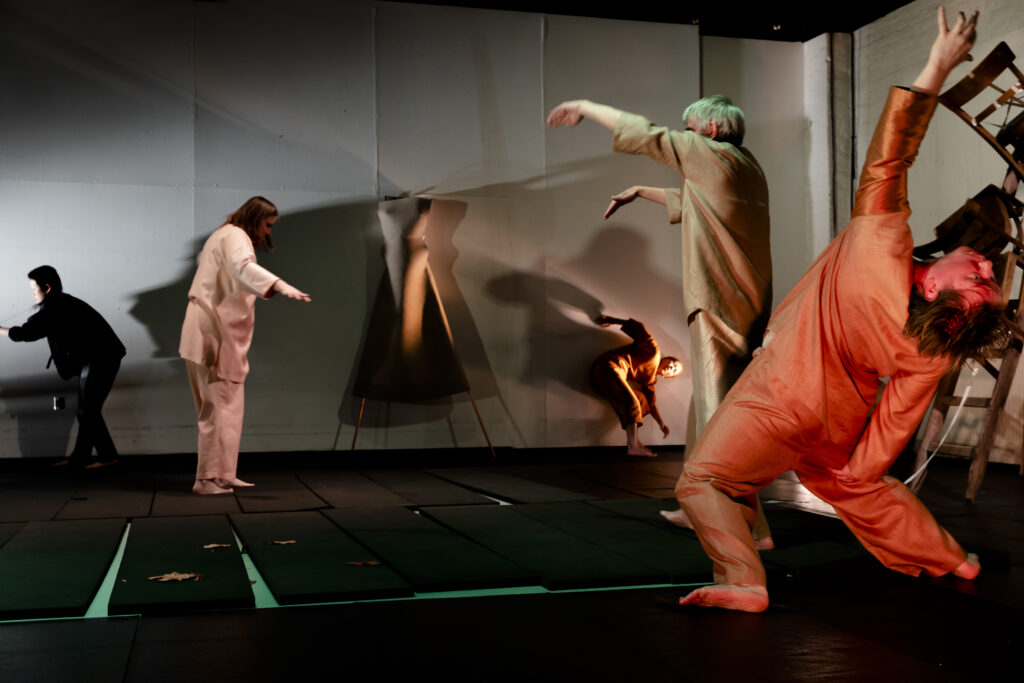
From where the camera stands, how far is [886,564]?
2.82 metres

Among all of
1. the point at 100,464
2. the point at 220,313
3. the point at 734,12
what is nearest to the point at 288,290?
the point at 220,313

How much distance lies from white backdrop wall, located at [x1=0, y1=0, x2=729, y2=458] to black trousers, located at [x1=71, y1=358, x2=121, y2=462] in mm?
490

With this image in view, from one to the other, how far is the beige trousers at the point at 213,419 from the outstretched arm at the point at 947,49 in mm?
3571

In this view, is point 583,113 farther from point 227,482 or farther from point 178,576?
point 227,482

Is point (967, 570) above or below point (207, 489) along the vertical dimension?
above

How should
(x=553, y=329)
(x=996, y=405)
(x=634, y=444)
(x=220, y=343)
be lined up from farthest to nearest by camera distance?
(x=553, y=329) < (x=634, y=444) < (x=220, y=343) < (x=996, y=405)

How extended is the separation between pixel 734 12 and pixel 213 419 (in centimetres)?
533

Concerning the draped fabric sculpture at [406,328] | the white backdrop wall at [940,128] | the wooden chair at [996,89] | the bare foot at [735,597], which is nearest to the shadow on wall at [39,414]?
the draped fabric sculpture at [406,328]

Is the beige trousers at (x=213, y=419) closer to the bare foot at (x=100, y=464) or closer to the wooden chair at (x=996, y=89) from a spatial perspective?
the bare foot at (x=100, y=464)

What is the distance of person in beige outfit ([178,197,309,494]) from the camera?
4828mm

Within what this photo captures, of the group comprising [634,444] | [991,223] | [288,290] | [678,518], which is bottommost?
[634,444]

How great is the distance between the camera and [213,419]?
4875 millimetres

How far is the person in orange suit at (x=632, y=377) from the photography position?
280 inches

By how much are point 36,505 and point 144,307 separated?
8.74ft
